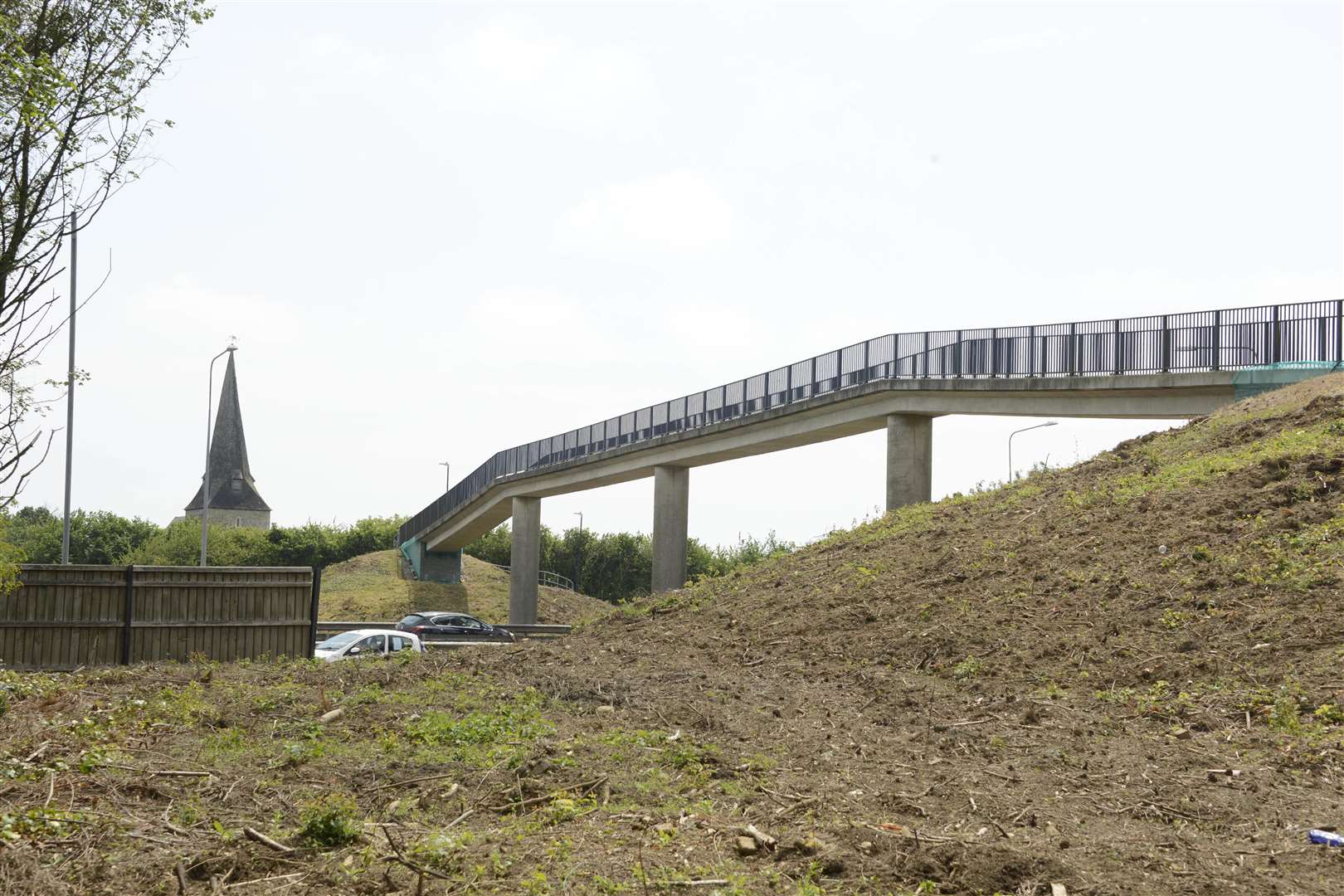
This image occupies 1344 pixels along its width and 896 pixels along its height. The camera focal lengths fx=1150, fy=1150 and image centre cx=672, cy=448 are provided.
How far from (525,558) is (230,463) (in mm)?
54537

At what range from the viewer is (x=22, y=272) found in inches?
462

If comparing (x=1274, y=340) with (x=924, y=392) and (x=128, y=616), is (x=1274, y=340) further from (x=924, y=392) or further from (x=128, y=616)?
(x=128, y=616)

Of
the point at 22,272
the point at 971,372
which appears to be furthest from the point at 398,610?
the point at 22,272

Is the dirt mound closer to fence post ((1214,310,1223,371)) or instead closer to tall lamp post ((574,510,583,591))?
fence post ((1214,310,1223,371))

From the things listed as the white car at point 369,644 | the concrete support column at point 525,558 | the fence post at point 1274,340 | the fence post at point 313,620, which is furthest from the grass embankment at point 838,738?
the concrete support column at point 525,558

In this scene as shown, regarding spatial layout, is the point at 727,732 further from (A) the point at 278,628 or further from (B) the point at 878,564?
(A) the point at 278,628

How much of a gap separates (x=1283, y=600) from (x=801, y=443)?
24.3m

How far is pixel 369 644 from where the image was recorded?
2227 cm

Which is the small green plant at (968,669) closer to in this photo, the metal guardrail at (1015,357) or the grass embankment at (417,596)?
the metal guardrail at (1015,357)

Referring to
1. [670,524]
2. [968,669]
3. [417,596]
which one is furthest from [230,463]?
[968,669]

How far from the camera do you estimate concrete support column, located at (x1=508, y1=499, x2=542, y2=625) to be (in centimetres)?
5528

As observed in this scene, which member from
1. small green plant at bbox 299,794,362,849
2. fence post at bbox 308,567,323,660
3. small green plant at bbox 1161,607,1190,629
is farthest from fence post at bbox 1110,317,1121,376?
small green plant at bbox 299,794,362,849

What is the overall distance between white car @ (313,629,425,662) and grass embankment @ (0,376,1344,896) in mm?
4349

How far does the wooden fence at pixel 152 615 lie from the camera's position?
693 inches
